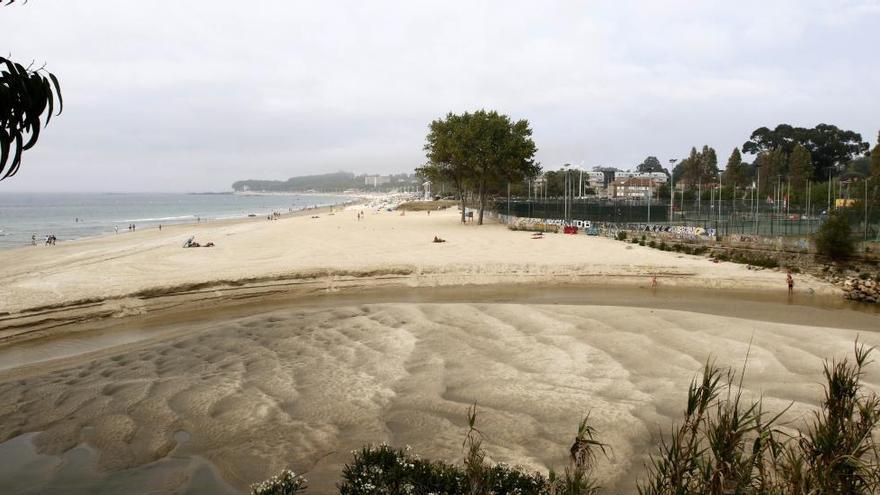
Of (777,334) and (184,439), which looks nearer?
(184,439)

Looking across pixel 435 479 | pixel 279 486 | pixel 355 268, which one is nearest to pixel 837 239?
pixel 355 268

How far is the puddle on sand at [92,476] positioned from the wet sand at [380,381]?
8 centimetres

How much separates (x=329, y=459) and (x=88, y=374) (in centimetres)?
774

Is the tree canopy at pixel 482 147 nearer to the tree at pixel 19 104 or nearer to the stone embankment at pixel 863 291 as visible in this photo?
the stone embankment at pixel 863 291

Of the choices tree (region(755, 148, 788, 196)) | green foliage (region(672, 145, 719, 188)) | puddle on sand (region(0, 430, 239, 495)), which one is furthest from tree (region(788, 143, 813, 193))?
puddle on sand (region(0, 430, 239, 495))

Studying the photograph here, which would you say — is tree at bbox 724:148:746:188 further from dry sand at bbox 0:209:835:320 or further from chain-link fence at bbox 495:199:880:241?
dry sand at bbox 0:209:835:320

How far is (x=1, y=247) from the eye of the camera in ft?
147

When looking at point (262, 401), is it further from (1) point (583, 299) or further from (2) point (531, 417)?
(1) point (583, 299)

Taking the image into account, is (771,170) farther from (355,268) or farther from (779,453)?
(779,453)

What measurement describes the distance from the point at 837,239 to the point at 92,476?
33258mm

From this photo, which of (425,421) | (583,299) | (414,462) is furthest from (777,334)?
(414,462)

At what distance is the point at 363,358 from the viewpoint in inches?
502

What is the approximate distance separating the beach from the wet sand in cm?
5

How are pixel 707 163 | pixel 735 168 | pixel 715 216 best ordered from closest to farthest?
pixel 715 216 → pixel 735 168 → pixel 707 163
